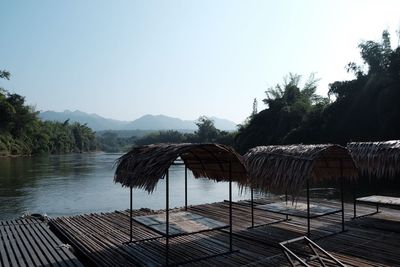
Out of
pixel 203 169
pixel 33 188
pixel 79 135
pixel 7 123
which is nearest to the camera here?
pixel 203 169

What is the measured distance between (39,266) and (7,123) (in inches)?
2707

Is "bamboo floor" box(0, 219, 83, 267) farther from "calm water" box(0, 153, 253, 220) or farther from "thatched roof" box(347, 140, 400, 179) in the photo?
"calm water" box(0, 153, 253, 220)

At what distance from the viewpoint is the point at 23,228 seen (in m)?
9.41

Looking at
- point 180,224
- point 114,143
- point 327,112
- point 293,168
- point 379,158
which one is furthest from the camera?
point 114,143

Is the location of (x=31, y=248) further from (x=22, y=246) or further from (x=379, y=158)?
(x=379, y=158)

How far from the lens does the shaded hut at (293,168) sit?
7355 millimetres

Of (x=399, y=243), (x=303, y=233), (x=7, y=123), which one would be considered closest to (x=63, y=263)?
(x=303, y=233)

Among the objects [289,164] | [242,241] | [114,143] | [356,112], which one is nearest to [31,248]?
[242,241]

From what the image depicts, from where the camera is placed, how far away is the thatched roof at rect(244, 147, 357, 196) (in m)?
7.32

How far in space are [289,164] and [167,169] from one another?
2.64 meters

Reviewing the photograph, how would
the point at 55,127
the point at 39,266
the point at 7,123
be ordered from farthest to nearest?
the point at 55,127 < the point at 7,123 < the point at 39,266

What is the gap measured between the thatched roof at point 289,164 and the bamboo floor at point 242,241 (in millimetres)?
1098

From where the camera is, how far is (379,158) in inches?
367

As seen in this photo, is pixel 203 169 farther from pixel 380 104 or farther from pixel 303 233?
pixel 380 104
